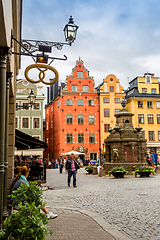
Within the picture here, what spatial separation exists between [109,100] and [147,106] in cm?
684

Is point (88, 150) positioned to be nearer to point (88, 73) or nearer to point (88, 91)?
point (88, 91)

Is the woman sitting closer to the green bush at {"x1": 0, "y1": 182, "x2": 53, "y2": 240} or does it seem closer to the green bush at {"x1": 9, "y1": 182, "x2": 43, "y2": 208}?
the green bush at {"x1": 9, "y1": 182, "x2": 43, "y2": 208}

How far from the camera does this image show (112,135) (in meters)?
22.2

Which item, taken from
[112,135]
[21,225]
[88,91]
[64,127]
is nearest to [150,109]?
[88,91]

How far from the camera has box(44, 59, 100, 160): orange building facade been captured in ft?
148

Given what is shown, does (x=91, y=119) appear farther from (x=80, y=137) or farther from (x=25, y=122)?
(x=25, y=122)

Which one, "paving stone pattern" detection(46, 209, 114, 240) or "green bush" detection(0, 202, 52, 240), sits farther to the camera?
"paving stone pattern" detection(46, 209, 114, 240)

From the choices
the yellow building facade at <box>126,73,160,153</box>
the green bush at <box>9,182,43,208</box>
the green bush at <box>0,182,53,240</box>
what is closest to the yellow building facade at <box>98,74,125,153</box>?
the yellow building facade at <box>126,73,160,153</box>

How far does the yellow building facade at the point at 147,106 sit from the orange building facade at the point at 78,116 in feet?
22.0

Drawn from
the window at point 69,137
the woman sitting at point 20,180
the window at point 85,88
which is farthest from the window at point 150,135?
the woman sitting at point 20,180

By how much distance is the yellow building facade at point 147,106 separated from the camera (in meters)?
47.6

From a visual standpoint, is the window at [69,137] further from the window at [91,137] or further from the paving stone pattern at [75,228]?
the paving stone pattern at [75,228]

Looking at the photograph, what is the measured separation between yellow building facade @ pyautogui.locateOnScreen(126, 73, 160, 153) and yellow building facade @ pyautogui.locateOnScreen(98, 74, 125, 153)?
2578mm

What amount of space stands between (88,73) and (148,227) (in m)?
42.6
